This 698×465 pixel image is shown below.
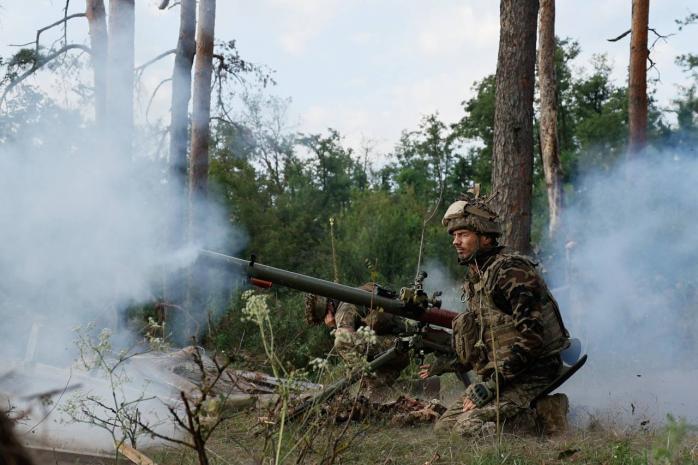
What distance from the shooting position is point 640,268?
14227 mm

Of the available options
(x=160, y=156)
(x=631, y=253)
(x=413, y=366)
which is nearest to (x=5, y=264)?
(x=413, y=366)

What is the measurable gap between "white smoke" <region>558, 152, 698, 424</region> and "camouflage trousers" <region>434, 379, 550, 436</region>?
6803 millimetres

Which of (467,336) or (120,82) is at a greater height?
(120,82)

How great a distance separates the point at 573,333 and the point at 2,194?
28.4 feet

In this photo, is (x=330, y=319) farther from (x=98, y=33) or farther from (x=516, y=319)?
(x=98, y=33)

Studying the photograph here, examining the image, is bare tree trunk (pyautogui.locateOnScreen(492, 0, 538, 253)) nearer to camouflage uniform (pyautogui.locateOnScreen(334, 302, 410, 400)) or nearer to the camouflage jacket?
camouflage uniform (pyautogui.locateOnScreen(334, 302, 410, 400))

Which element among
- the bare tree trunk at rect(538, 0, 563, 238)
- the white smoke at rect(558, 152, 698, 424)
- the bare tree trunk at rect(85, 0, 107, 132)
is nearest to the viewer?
the bare tree trunk at rect(85, 0, 107, 132)

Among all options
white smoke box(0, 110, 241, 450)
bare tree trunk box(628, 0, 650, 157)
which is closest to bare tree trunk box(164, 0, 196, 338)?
white smoke box(0, 110, 241, 450)

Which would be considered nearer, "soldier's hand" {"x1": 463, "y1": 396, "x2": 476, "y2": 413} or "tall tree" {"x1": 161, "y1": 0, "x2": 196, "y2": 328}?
"soldier's hand" {"x1": 463, "y1": 396, "x2": 476, "y2": 413}

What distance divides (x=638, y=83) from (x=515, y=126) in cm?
683

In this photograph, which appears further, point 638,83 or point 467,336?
point 638,83

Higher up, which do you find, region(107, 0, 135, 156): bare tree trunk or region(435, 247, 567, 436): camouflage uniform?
region(107, 0, 135, 156): bare tree trunk

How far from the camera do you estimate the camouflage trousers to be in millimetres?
5314

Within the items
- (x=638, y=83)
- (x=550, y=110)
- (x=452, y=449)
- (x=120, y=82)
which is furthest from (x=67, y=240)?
(x=638, y=83)
